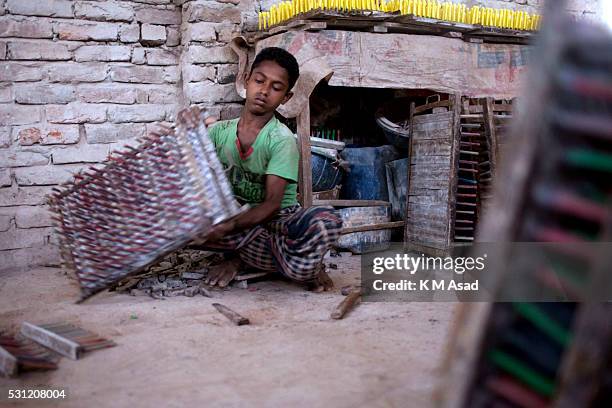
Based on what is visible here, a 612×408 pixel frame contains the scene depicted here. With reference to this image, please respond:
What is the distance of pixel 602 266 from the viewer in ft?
3.09

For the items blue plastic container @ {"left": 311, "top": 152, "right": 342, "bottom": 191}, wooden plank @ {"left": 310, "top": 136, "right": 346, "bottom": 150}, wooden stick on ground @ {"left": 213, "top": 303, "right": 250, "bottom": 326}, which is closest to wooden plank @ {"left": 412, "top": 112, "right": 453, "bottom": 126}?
wooden plank @ {"left": 310, "top": 136, "right": 346, "bottom": 150}

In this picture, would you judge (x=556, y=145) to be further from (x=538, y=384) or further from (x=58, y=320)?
(x=58, y=320)

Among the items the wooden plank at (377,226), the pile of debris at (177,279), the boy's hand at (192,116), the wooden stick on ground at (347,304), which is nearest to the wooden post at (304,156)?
the wooden plank at (377,226)

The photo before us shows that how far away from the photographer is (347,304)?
2900 mm

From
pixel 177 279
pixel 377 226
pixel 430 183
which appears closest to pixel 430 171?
pixel 430 183

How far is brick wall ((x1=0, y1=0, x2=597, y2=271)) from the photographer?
3.84 meters

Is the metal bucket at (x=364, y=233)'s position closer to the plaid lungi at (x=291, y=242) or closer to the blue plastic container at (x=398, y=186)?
the blue plastic container at (x=398, y=186)

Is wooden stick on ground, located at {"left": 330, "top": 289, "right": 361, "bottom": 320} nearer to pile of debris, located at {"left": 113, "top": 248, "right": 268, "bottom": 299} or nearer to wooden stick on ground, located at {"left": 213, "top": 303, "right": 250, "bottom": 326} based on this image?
wooden stick on ground, located at {"left": 213, "top": 303, "right": 250, "bottom": 326}

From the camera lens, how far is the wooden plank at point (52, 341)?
2.23m

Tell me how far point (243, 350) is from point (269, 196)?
1038 mm

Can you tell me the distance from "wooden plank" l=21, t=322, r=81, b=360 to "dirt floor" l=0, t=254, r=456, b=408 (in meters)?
0.04

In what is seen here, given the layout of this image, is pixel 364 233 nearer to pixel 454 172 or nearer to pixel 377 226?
pixel 377 226

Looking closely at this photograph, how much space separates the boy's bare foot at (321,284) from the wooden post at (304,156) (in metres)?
0.79

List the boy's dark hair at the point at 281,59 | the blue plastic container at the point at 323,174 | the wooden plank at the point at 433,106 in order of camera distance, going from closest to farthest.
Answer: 1. the boy's dark hair at the point at 281,59
2. the wooden plank at the point at 433,106
3. the blue plastic container at the point at 323,174
